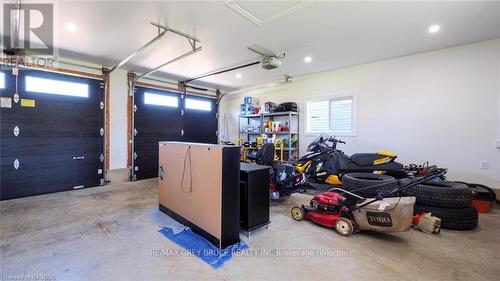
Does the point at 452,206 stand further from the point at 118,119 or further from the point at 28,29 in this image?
the point at 28,29

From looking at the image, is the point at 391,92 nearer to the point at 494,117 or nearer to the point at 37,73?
the point at 494,117

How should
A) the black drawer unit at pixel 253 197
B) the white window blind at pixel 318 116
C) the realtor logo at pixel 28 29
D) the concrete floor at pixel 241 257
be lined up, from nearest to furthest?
the concrete floor at pixel 241 257 < the black drawer unit at pixel 253 197 < the realtor logo at pixel 28 29 < the white window blind at pixel 318 116

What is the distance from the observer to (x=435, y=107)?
4051 mm

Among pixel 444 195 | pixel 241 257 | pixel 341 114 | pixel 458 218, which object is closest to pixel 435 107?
pixel 341 114

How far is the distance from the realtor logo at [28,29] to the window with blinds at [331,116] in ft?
17.4

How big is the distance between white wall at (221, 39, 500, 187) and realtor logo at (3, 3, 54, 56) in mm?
5476

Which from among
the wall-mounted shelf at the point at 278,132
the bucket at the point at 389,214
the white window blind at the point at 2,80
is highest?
the white window blind at the point at 2,80

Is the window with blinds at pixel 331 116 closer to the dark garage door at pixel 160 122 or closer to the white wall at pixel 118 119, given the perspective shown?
the dark garage door at pixel 160 122

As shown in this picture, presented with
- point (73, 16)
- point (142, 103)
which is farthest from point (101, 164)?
point (73, 16)

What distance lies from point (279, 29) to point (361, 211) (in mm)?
2740

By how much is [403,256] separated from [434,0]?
289 centimetres

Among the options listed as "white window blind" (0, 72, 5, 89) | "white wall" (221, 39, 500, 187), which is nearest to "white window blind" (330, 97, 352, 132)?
"white wall" (221, 39, 500, 187)

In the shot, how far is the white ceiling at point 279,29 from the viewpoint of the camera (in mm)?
2711

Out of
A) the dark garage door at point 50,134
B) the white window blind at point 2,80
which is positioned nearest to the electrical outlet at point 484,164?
the dark garage door at point 50,134
